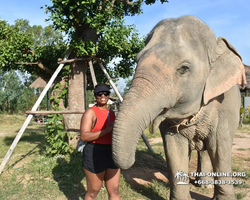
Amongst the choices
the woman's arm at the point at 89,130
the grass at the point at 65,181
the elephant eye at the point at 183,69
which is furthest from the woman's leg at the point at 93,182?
the elephant eye at the point at 183,69

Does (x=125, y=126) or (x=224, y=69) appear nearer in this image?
(x=125, y=126)

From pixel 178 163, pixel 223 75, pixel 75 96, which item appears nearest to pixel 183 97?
pixel 223 75

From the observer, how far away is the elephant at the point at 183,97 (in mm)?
2160

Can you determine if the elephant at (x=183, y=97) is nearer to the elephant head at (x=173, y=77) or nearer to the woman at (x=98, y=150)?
the elephant head at (x=173, y=77)

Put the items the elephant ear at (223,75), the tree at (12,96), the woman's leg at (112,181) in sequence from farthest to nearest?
1. the tree at (12,96)
2. the woman's leg at (112,181)
3. the elephant ear at (223,75)

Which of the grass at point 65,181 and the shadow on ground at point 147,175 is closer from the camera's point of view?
the grass at point 65,181

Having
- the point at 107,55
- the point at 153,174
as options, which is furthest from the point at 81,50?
the point at 153,174

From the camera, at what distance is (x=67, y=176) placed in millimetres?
4844

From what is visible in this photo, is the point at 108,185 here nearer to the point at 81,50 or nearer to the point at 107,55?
the point at 81,50

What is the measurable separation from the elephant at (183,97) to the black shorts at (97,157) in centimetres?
59

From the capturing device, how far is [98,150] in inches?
109

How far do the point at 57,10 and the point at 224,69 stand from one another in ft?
13.0

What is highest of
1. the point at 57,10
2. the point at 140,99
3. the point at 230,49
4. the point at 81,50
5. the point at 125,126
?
the point at 57,10

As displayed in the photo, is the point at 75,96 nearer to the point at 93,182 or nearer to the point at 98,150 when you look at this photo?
the point at 98,150
